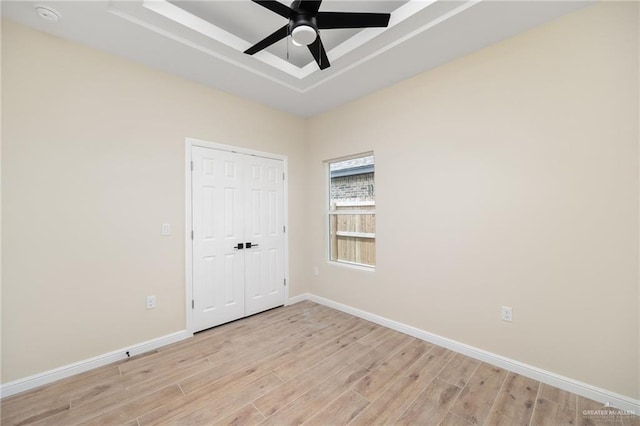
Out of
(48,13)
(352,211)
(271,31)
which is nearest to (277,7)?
(271,31)

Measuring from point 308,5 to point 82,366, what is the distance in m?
3.40

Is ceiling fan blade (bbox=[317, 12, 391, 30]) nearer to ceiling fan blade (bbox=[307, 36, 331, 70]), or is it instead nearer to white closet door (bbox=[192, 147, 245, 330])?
ceiling fan blade (bbox=[307, 36, 331, 70])

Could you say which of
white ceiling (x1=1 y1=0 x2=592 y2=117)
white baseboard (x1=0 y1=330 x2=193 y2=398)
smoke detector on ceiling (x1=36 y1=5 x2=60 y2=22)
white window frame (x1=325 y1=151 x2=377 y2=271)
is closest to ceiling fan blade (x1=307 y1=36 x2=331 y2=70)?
white ceiling (x1=1 y1=0 x2=592 y2=117)

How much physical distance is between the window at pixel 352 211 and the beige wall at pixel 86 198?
1.98 m

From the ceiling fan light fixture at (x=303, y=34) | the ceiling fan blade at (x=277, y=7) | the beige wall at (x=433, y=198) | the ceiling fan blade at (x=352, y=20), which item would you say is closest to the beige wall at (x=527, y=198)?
the beige wall at (x=433, y=198)

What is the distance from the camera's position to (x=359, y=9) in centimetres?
232

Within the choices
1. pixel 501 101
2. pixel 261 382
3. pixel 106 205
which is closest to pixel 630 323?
pixel 501 101

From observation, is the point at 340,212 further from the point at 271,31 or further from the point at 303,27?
the point at 303,27

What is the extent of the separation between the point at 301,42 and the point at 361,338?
9.31ft

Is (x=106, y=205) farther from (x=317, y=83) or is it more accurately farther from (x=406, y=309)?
(x=406, y=309)

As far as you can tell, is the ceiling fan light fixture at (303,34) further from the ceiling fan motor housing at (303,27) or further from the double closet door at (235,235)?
the double closet door at (235,235)

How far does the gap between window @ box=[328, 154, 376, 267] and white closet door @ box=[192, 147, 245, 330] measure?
1369 mm

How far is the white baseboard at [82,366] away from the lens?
2011mm

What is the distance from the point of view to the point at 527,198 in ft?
7.23
